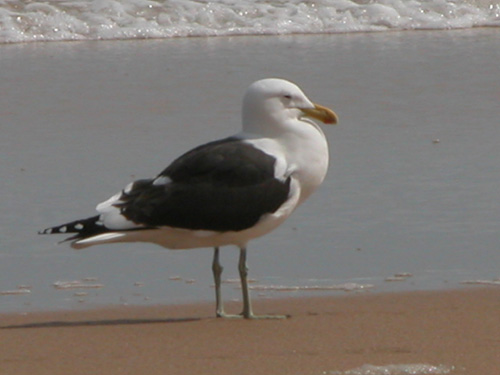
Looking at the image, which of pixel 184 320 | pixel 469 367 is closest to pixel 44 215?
pixel 184 320

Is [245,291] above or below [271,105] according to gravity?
below

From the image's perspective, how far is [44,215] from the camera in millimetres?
6172

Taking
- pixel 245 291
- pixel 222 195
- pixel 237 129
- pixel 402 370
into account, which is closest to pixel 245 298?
pixel 245 291

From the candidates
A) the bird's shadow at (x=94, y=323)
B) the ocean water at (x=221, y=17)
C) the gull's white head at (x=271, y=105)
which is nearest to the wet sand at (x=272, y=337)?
the bird's shadow at (x=94, y=323)

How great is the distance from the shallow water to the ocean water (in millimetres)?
744

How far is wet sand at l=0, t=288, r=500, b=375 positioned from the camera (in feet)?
13.1

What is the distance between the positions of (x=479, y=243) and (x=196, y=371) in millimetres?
2198

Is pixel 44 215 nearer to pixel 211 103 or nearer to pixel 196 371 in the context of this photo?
pixel 196 371

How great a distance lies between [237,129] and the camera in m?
8.10

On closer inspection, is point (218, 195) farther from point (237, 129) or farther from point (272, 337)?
point (237, 129)

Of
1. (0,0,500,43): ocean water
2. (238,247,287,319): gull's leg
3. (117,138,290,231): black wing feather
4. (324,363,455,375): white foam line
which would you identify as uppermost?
(0,0,500,43): ocean water

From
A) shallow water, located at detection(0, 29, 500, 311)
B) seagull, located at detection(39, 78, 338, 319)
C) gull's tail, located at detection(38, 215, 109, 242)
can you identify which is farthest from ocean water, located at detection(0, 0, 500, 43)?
gull's tail, located at detection(38, 215, 109, 242)

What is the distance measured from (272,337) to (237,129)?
12.3 ft

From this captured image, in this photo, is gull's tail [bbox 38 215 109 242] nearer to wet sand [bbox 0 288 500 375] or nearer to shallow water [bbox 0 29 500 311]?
wet sand [bbox 0 288 500 375]
